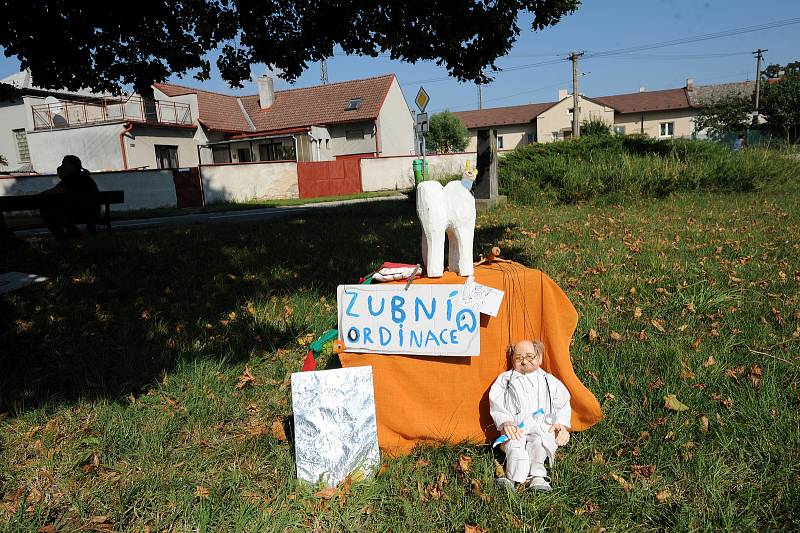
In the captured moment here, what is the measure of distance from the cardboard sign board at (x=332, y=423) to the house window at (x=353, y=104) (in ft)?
108

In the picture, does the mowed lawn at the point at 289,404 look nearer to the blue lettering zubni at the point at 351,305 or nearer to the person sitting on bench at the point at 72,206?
the blue lettering zubni at the point at 351,305

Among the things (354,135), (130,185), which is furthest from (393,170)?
(130,185)

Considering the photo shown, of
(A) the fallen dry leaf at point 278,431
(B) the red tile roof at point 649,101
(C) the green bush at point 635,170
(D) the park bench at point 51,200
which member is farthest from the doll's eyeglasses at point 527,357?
(B) the red tile roof at point 649,101

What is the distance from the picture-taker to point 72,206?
847 cm

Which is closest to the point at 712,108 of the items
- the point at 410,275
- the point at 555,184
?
the point at 555,184

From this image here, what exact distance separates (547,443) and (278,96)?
38.1 meters

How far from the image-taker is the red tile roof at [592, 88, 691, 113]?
49688 millimetres

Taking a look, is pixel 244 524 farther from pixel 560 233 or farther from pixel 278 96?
pixel 278 96

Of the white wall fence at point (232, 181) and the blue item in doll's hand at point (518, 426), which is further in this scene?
the white wall fence at point (232, 181)

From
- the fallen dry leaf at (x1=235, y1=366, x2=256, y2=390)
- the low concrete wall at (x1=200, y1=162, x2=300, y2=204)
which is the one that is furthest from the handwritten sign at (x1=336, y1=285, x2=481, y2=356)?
the low concrete wall at (x1=200, y1=162, x2=300, y2=204)

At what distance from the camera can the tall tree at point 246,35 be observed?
6.73 metres

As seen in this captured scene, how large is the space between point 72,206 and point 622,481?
9155 mm

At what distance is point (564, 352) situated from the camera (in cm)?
280

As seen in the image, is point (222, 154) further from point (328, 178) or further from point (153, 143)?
point (328, 178)
